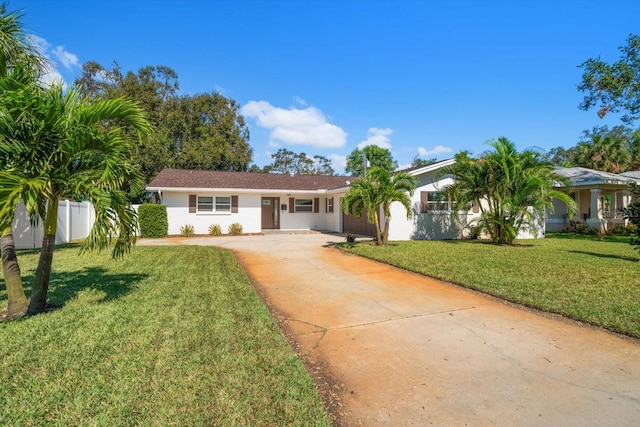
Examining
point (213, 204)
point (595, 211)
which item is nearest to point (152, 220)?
point (213, 204)

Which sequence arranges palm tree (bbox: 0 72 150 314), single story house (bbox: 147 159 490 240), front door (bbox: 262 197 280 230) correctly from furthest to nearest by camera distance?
front door (bbox: 262 197 280 230) → single story house (bbox: 147 159 490 240) → palm tree (bbox: 0 72 150 314)

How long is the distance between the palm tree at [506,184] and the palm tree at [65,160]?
482 inches

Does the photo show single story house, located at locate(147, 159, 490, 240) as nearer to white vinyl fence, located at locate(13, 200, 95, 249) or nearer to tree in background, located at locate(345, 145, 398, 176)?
white vinyl fence, located at locate(13, 200, 95, 249)

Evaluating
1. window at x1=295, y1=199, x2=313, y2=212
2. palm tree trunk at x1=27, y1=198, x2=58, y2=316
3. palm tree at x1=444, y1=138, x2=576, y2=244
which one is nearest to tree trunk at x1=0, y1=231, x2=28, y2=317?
palm tree trunk at x1=27, y1=198, x2=58, y2=316

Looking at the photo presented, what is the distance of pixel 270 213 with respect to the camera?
20.7m

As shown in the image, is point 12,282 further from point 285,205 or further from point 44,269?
point 285,205

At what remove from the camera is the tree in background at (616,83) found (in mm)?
18438

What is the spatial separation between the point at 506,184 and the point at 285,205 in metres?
12.8

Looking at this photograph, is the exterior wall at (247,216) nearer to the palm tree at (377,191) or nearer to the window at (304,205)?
the window at (304,205)

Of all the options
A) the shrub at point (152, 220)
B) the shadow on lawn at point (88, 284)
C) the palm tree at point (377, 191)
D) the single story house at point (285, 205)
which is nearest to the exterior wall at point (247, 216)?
the single story house at point (285, 205)

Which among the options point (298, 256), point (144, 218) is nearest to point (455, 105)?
point (298, 256)

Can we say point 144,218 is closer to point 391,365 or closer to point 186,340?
point 186,340

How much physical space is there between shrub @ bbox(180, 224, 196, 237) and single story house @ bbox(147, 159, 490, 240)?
222mm

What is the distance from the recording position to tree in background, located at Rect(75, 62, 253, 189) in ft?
97.5
